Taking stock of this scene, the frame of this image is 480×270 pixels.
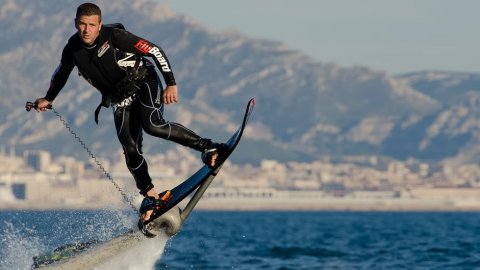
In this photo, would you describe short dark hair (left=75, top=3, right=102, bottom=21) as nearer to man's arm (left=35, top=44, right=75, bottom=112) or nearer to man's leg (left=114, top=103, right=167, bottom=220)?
man's arm (left=35, top=44, right=75, bottom=112)

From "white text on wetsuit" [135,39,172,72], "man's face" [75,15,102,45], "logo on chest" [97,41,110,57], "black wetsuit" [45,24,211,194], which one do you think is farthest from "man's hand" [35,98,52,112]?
"white text on wetsuit" [135,39,172,72]

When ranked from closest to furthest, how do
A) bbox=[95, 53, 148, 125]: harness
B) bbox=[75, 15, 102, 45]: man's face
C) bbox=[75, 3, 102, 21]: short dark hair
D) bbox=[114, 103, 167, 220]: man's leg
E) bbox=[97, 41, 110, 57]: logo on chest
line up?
1. bbox=[75, 3, 102, 21]: short dark hair
2. bbox=[75, 15, 102, 45]: man's face
3. bbox=[97, 41, 110, 57]: logo on chest
4. bbox=[95, 53, 148, 125]: harness
5. bbox=[114, 103, 167, 220]: man's leg

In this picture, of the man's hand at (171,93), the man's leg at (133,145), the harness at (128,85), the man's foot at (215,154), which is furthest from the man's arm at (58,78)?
the man's foot at (215,154)

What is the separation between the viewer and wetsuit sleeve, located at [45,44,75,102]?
46.4 feet

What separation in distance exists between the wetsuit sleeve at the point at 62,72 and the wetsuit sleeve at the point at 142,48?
0.50 metres

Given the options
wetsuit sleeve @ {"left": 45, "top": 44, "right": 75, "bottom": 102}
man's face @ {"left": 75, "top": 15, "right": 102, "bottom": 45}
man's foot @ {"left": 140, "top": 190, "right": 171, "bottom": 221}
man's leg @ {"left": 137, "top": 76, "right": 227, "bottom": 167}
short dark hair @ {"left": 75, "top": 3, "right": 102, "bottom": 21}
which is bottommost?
man's foot @ {"left": 140, "top": 190, "right": 171, "bottom": 221}

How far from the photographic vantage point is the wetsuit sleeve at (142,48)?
1396 cm

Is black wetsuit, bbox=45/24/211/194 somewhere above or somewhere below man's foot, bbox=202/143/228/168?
above

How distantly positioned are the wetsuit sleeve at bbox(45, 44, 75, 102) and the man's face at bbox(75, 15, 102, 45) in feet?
1.36

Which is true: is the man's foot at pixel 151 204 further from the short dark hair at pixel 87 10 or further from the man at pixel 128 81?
the short dark hair at pixel 87 10

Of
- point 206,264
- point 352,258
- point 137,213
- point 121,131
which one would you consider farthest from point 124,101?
point 352,258

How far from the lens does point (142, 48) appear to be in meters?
14.0

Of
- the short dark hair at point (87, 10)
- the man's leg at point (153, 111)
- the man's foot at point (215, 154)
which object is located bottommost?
the man's foot at point (215, 154)

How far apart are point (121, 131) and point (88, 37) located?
1.17 m
